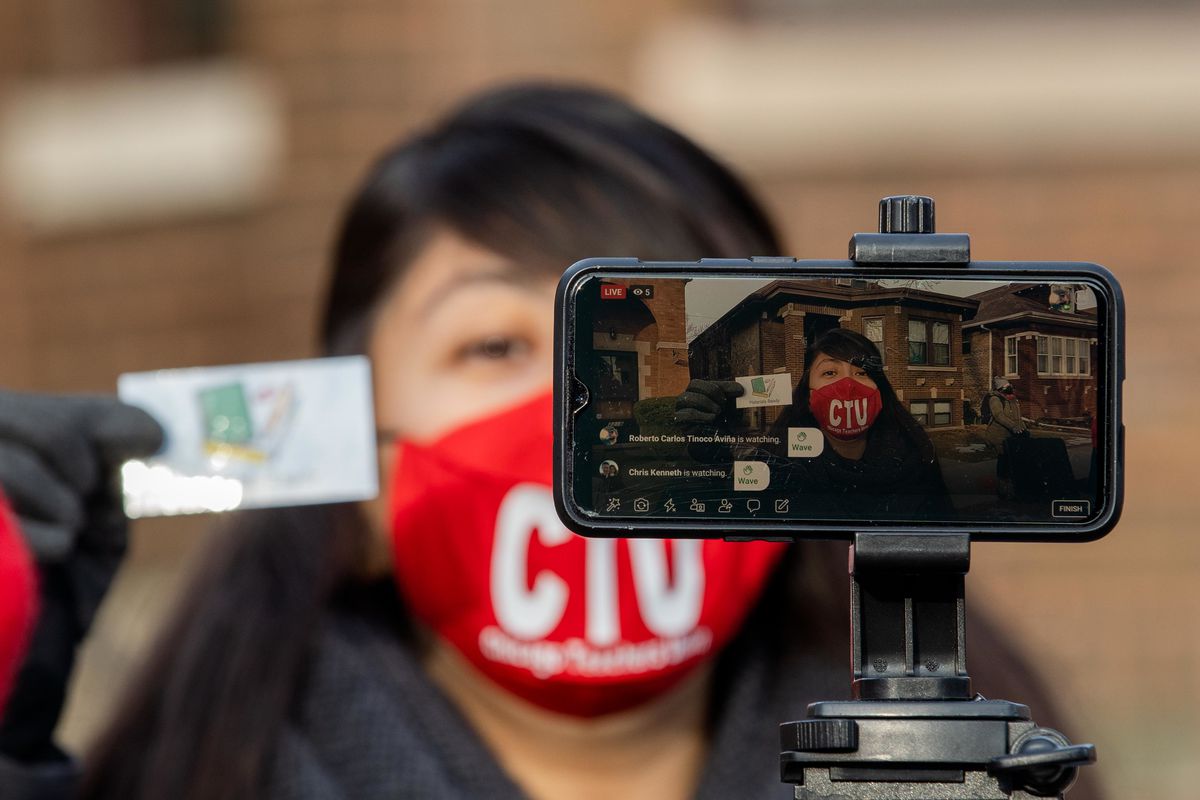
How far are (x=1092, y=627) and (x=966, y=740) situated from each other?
413cm

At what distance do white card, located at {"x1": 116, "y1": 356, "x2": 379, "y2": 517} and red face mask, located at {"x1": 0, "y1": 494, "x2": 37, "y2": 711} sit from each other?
0.66 feet

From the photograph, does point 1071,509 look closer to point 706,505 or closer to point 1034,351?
point 1034,351

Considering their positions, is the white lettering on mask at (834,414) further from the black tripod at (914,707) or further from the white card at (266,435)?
the white card at (266,435)

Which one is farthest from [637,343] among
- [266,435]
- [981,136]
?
[981,136]

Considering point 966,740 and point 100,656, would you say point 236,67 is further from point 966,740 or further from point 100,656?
point 966,740

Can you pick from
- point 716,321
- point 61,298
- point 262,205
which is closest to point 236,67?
point 262,205

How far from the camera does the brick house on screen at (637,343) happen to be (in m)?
1.04

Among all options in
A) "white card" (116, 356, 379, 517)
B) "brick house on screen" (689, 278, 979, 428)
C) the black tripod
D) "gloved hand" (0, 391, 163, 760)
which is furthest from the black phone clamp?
"gloved hand" (0, 391, 163, 760)

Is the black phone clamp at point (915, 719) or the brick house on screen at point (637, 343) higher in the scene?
the brick house on screen at point (637, 343)

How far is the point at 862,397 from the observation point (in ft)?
3.35

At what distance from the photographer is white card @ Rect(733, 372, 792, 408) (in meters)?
1.03

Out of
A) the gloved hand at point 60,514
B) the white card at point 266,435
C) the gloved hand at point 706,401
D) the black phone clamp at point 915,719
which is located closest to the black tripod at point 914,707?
the black phone clamp at point 915,719

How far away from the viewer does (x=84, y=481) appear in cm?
151

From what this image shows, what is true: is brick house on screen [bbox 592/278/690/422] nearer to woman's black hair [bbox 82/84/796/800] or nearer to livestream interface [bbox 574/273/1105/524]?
livestream interface [bbox 574/273/1105/524]
